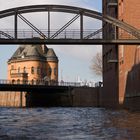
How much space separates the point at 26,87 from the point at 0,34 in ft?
172

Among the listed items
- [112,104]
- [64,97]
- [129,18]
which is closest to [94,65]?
[64,97]

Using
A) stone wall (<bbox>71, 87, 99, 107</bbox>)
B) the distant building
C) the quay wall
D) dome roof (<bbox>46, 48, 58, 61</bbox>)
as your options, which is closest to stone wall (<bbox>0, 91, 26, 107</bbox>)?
the quay wall

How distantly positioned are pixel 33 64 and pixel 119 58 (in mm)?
104502

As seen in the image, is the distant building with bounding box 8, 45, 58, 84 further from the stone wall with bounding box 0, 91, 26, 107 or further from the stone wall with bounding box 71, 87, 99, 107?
the stone wall with bounding box 71, 87, 99, 107

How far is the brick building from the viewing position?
75312 millimetres

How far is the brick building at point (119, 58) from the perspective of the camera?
75.3 meters

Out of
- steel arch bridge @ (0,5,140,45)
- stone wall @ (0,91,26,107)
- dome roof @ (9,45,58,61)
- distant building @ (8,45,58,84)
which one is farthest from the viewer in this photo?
dome roof @ (9,45,58,61)

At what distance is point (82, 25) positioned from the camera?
65.4m

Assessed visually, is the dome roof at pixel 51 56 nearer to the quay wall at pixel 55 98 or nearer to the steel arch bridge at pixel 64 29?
the quay wall at pixel 55 98

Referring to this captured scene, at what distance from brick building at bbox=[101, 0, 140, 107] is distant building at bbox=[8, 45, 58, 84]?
8456 cm

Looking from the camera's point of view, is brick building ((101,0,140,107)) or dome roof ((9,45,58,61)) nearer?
brick building ((101,0,140,107))

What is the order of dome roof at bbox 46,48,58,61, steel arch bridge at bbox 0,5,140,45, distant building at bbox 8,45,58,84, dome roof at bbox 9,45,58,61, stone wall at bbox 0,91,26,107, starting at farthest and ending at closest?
1. dome roof at bbox 46,48,58,61
2. dome roof at bbox 9,45,58,61
3. distant building at bbox 8,45,58,84
4. stone wall at bbox 0,91,26,107
5. steel arch bridge at bbox 0,5,140,45

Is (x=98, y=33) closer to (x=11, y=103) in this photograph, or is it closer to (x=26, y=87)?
(x=26, y=87)

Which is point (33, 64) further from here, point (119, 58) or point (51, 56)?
point (119, 58)
